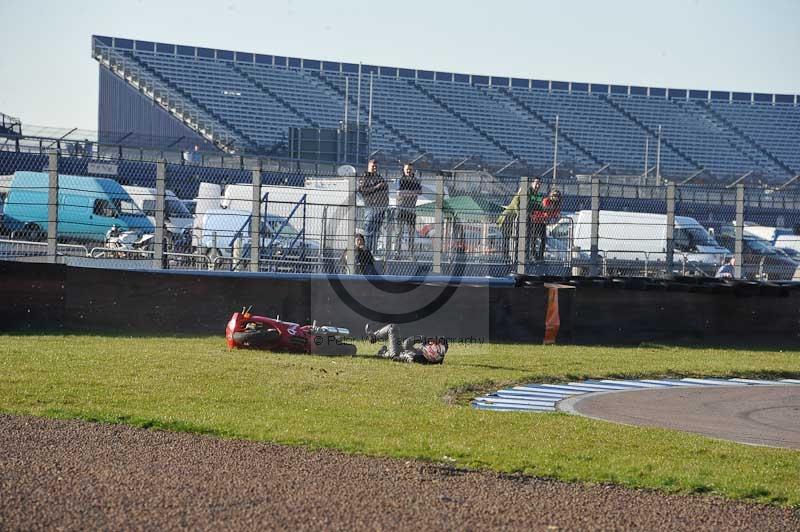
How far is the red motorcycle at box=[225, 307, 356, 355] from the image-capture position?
1116 cm

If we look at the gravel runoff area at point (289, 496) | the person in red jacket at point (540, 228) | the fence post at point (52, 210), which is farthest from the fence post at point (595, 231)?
the gravel runoff area at point (289, 496)

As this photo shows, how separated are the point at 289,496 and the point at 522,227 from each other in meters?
10.3

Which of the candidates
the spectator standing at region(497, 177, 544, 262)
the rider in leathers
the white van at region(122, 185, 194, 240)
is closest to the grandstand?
the white van at region(122, 185, 194, 240)

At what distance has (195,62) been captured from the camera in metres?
64.6

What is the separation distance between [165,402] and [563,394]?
368cm

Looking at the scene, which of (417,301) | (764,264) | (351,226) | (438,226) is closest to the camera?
(417,301)

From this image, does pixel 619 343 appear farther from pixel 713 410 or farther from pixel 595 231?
pixel 713 410

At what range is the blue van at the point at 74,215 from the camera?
14180 mm

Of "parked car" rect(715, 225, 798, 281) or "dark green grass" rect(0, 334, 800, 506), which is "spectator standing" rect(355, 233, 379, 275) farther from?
"parked car" rect(715, 225, 798, 281)

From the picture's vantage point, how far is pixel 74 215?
1686 centimetres

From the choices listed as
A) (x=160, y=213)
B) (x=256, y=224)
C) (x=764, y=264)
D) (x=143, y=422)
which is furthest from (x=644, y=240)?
(x=143, y=422)

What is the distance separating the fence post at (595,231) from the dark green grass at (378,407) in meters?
3.69

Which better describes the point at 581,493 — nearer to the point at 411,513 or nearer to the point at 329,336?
the point at 411,513

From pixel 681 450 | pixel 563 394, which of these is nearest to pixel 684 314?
pixel 563 394
